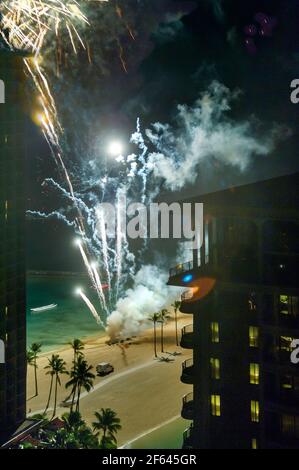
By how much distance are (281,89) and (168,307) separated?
44.1m

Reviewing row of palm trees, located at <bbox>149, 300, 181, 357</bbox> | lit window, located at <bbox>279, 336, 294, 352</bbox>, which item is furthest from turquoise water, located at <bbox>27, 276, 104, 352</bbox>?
lit window, located at <bbox>279, 336, 294, 352</bbox>

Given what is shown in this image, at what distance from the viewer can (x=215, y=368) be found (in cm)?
6869

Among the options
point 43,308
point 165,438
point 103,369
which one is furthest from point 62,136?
point 165,438

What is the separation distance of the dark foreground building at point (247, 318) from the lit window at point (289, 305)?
0.08 metres

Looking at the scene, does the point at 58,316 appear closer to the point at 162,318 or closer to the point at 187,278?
the point at 162,318

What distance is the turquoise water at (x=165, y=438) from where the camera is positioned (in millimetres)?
89875

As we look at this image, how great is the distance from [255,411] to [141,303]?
83223mm

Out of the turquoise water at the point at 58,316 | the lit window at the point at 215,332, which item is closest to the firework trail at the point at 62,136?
the turquoise water at the point at 58,316

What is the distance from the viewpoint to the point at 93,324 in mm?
156875

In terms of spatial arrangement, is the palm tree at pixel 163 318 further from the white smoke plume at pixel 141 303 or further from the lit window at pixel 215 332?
the lit window at pixel 215 332

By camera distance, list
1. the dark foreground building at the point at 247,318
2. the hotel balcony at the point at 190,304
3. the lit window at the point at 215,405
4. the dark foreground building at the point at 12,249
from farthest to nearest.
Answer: the dark foreground building at the point at 12,249
the lit window at the point at 215,405
the hotel balcony at the point at 190,304
the dark foreground building at the point at 247,318

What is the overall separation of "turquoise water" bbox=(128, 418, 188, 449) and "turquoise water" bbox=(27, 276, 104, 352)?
48671mm

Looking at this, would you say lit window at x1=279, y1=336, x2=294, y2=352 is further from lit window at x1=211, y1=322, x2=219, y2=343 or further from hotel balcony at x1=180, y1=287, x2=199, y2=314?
hotel balcony at x1=180, y1=287, x2=199, y2=314
